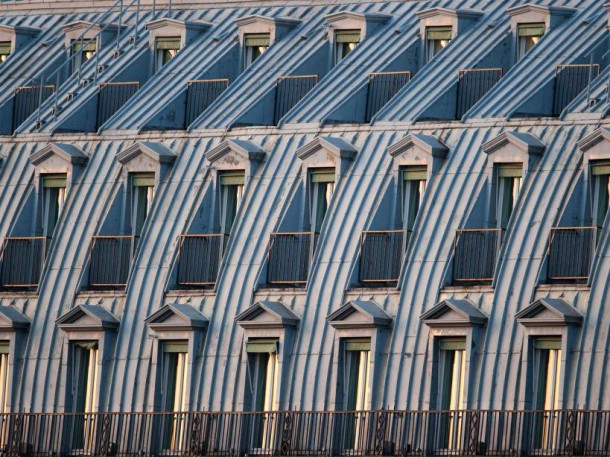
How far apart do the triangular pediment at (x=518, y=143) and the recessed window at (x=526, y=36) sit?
17.4 feet

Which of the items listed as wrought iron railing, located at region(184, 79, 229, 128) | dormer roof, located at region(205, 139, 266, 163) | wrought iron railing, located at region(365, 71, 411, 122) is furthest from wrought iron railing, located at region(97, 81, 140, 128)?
wrought iron railing, located at region(365, 71, 411, 122)

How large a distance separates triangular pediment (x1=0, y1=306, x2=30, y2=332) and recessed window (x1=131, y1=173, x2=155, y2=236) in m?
4.89

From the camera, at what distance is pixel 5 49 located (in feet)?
430

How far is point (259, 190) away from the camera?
116438 mm

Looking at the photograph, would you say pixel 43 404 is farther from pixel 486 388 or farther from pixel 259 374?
pixel 486 388

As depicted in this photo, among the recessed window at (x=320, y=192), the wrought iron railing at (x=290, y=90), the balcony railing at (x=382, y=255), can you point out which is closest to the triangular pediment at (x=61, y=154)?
the wrought iron railing at (x=290, y=90)

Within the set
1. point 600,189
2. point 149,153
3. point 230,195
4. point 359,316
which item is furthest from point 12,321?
point 600,189

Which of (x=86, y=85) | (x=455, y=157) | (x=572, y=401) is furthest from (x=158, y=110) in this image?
(x=572, y=401)

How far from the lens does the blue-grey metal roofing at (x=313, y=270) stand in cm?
10819

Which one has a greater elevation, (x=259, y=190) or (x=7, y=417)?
(x=259, y=190)

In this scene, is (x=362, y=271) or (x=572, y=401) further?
(x=362, y=271)

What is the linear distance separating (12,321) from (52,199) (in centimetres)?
492

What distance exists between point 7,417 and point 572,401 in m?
22.7

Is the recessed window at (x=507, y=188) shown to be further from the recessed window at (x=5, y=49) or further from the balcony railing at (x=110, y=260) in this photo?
the recessed window at (x=5, y=49)
